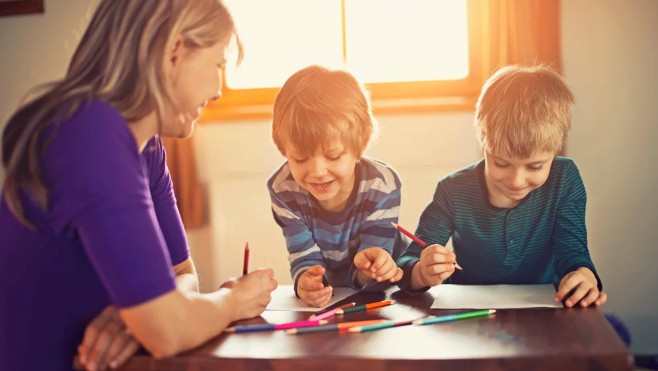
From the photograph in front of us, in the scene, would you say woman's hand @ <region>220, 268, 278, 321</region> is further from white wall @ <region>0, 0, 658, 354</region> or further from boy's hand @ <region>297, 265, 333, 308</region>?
white wall @ <region>0, 0, 658, 354</region>

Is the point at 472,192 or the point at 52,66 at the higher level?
the point at 52,66

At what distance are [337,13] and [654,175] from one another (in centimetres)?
129

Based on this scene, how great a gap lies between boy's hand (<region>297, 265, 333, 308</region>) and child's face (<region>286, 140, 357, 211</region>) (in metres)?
0.29

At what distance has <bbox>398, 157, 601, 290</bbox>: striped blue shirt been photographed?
1.51 m

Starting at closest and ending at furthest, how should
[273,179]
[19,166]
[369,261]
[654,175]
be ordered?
[19,166] → [369,261] → [273,179] → [654,175]

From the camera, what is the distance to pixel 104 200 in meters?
0.85

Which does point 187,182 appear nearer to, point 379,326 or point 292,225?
point 292,225

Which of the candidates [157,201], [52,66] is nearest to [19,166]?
[157,201]

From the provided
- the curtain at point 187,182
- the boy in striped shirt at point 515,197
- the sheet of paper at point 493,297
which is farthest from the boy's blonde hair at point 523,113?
the curtain at point 187,182

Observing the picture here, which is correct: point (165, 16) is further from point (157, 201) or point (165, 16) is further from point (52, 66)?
point (52, 66)

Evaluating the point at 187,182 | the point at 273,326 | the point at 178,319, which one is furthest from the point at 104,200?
the point at 187,182

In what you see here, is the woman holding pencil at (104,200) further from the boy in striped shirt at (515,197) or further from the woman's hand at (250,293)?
the boy in striped shirt at (515,197)

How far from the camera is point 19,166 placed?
0.90 m

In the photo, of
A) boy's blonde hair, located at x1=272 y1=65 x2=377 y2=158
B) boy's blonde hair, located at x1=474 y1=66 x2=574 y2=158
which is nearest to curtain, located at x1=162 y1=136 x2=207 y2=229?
boy's blonde hair, located at x1=272 y1=65 x2=377 y2=158
